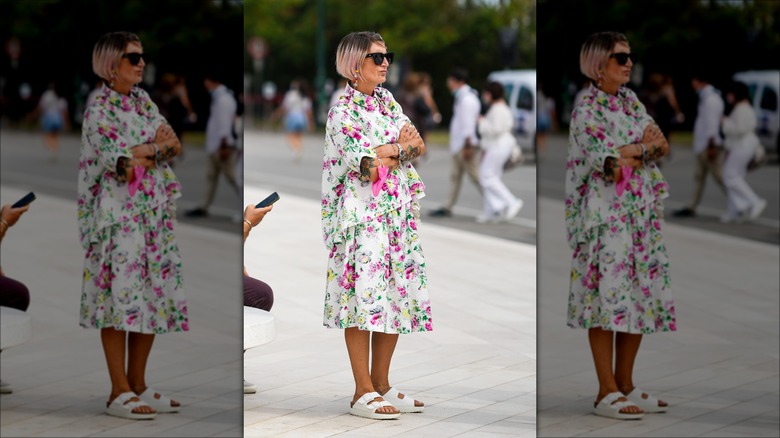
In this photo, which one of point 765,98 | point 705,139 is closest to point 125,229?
point 705,139

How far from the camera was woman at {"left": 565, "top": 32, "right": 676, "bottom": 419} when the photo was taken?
4164mm

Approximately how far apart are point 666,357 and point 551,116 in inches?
41.7

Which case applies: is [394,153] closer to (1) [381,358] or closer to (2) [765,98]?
(1) [381,358]

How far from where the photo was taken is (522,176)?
13938mm

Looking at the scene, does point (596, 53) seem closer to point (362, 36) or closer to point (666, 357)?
point (362, 36)

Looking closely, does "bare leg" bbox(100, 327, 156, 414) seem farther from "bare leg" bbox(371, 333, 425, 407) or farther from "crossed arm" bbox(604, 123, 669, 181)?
"crossed arm" bbox(604, 123, 669, 181)

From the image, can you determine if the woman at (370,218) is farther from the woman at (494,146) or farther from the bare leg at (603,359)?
the woman at (494,146)

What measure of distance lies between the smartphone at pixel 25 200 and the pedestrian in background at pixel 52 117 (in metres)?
0.14

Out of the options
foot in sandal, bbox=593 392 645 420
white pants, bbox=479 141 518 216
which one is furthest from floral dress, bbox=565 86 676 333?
white pants, bbox=479 141 518 216

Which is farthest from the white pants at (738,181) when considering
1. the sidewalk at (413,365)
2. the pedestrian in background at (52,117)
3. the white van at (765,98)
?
the pedestrian in background at (52,117)

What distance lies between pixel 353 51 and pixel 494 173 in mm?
6936

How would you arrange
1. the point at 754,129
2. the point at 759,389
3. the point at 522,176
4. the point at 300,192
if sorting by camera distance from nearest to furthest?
1. the point at 759,389
2. the point at 754,129
3. the point at 300,192
4. the point at 522,176

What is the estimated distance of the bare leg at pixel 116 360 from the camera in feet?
13.5

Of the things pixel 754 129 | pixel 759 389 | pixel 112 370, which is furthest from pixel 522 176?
pixel 112 370
